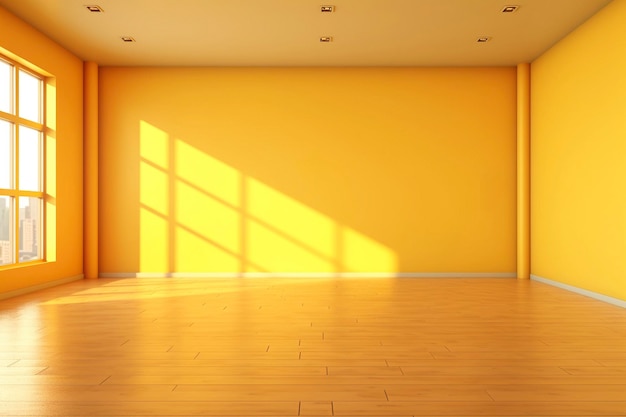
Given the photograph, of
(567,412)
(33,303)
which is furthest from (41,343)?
(567,412)

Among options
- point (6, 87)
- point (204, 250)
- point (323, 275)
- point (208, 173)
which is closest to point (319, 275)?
point (323, 275)

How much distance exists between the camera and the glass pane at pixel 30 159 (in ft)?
22.9

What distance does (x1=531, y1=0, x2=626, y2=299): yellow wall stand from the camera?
5855 mm

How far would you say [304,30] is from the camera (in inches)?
267

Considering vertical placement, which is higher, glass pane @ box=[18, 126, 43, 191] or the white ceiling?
the white ceiling

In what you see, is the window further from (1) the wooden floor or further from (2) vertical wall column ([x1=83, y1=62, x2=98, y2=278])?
(1) the wooden floor

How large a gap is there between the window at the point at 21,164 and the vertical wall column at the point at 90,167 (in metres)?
0.85

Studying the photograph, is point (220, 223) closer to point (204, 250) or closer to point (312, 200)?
point (204, 250)

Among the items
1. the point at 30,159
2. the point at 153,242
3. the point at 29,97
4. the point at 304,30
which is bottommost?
the point at 153,242

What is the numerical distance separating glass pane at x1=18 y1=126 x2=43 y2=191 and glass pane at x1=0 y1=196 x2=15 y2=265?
38cm

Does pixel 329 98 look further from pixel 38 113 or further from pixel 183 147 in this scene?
pixel 38 113

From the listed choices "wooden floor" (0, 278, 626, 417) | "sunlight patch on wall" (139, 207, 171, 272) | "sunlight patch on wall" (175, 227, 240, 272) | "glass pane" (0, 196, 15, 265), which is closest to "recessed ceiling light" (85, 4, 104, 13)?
"glass pane" (0, 196, 15, 265)

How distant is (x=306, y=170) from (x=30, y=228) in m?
3.93

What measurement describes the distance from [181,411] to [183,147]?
20.5 feet
